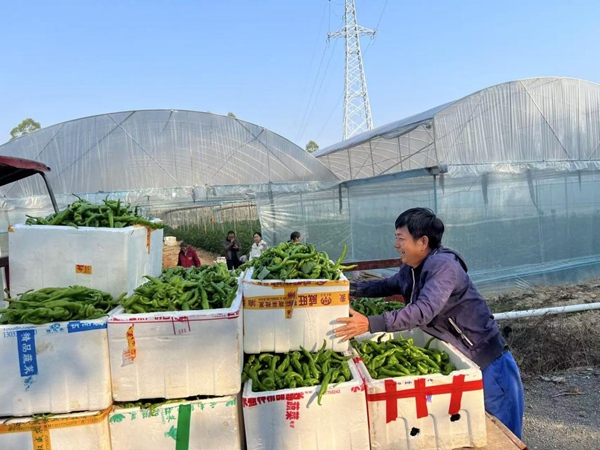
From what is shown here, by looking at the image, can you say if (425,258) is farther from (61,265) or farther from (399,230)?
(61,265)

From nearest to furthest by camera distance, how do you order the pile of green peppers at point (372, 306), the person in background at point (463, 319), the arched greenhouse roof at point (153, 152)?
the person in background at point (463, 319) → the pile of green peppers at point (372, 306) → the arched greenhouse roof at point (153, 152)

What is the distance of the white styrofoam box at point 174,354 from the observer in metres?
2.38

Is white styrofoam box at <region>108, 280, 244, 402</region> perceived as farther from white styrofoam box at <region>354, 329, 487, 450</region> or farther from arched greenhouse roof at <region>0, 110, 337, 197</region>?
arched greenhouse roof at <region>0, 110, 337, 197</region>

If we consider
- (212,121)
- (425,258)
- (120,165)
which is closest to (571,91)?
Result: (212,121)

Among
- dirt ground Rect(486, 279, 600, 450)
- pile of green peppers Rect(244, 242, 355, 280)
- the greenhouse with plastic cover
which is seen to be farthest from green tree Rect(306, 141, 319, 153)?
pile of green peppers Rect(244, 242, 355, 280)

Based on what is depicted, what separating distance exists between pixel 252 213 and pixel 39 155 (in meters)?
8.47

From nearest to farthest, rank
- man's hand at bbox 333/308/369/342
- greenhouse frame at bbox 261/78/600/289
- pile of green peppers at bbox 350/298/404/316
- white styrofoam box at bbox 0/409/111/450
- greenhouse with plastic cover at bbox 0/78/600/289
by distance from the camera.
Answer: white styrofoam box at bbox 0/409/111/450
man's hand at bbox 333/308/369/342
pile of green peppers at bbox 350/298/404/316
greenhouse frame at bbox 261/78/600/289
greenhouse with plastic cover at bbox 0/78/600/289

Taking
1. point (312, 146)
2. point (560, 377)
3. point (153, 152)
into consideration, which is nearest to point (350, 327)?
point (560, 377)

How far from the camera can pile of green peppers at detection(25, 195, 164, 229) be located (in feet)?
9.61

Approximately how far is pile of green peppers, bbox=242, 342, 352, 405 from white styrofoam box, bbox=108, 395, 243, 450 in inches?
8.8

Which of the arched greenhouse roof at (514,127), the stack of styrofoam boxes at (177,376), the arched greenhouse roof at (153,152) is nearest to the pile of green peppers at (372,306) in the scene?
the stack of styrofoam boxes at (177,376)

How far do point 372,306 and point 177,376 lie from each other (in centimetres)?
184

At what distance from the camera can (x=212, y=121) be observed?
47.2 ft

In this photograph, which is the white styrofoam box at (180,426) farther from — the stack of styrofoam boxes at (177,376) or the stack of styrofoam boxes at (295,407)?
the stack of styrofoam boxes at (295,407)
